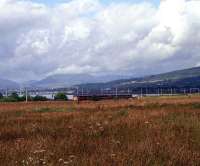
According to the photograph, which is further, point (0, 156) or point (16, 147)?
point (16, 147)

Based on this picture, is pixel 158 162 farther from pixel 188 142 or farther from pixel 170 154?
pixel 188 142

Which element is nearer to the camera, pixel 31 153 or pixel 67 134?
pixel 31 153

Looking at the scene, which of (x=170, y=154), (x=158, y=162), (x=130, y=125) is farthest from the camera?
(x=130, y=125)

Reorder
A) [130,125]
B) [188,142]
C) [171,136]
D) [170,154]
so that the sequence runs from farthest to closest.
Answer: [130,125] < [171,136] < [188,142] < [170,154]

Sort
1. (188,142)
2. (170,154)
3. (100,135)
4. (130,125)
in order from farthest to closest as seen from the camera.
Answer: (130,125), (100,135), (188,142), (170,154)

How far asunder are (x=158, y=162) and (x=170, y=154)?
0.92 metres

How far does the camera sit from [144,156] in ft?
34.3

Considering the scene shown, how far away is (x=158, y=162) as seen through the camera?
9938mm

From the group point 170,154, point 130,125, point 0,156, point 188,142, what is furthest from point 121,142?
point 130,125

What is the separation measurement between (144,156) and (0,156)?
9.86 feet

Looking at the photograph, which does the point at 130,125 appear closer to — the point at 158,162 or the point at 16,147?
the point at 16,147

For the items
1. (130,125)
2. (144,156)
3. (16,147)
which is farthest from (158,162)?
(130,125)

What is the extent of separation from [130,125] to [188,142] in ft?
16.9

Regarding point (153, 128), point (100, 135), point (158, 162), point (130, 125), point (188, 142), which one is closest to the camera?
point (158, 162)
